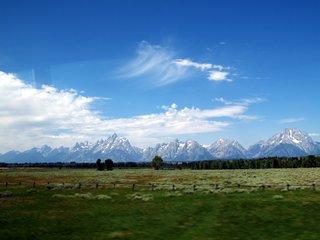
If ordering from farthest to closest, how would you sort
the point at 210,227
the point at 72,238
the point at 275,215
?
the point at 275,215, the point at 210,227, the point at 72,238

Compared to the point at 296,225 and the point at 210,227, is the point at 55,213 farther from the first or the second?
the point at 296,225

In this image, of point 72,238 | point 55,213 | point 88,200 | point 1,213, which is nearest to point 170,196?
point 88,200

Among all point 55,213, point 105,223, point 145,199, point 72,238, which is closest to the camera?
point 72,238

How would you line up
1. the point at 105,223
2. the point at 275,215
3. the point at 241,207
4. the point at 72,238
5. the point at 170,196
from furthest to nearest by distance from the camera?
the point at 170,196, the point at 241,207, the point at 275,215, the point at 105,223, the point at 72,238

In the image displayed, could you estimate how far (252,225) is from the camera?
96.5 ft

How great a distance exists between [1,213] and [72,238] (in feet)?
46.1

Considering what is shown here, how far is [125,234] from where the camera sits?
2677 cm

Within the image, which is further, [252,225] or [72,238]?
[252,225]

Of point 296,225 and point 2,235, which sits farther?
point 296,225

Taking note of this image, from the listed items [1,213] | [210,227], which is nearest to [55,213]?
[1,213]

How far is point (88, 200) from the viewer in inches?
1833

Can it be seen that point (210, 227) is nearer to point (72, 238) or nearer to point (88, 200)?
point (72, 238)

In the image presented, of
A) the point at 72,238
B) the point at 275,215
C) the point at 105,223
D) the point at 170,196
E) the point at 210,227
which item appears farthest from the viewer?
the point at 170,196

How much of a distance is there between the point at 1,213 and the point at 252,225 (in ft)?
80.1
